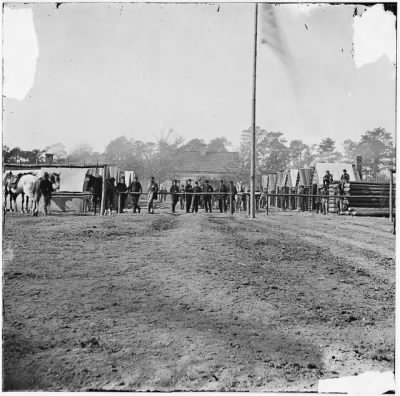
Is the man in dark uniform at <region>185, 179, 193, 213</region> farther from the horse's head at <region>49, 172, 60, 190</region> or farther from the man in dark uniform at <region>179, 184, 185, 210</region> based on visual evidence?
the horse's head at <region>49, 172, 60, 190</region>

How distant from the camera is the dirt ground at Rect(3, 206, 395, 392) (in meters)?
2.89

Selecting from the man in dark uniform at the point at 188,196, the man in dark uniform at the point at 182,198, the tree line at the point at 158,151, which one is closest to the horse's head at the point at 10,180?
the tree line at the point at 158,151

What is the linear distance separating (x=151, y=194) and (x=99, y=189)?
1.85 ft

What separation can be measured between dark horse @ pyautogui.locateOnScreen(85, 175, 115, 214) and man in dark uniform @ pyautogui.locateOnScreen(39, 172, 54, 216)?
357 mm

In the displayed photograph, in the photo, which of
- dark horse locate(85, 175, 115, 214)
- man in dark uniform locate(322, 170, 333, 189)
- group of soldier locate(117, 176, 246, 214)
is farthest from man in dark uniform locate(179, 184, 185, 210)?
man in dark uniform locate(322, 170, 333, 189)

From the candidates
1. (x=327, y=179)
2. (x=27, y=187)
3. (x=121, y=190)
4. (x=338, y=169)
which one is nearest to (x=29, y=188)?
(x=27, y=187)

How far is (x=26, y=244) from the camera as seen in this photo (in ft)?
11.6

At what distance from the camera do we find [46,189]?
13.1 ft

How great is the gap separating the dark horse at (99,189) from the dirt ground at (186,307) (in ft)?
0.96

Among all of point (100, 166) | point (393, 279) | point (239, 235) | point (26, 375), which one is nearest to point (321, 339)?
point (393, 279)

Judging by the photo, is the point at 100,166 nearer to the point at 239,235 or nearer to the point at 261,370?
the point at 239,235

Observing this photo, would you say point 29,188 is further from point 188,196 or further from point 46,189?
point 188,196

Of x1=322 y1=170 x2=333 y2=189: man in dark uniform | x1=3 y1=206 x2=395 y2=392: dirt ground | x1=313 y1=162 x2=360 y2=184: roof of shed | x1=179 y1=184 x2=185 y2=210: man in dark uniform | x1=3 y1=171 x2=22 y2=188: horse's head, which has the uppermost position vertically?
x1=313 y1=162 x2=360 y2=184: roof of shed

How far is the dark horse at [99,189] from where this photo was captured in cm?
414
